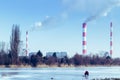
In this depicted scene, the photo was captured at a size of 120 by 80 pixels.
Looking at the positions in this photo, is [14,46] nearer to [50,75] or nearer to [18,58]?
[18,58]


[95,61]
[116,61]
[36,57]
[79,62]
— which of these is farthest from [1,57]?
[116,61]

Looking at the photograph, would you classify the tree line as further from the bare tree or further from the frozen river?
the frozen river

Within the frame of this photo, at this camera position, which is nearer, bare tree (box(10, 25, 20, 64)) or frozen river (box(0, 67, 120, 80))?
frozen river (box(0, 67, 120, 80))

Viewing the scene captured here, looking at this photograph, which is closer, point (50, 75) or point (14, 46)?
point (50, 75)

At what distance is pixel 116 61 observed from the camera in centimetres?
13500

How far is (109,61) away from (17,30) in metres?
48.8

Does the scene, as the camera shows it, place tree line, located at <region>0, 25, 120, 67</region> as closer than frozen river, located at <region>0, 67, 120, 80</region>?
No

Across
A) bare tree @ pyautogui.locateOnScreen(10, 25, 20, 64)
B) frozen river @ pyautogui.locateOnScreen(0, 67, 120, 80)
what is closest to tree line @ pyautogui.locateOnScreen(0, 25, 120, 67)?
bare tree @ pyautogui.locateOnScreen(10, 25, 20, 64)

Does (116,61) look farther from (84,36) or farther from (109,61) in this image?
(84,36)

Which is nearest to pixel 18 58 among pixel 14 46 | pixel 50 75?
pixel 14 46

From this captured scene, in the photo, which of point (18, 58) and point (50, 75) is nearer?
point (50, 75)

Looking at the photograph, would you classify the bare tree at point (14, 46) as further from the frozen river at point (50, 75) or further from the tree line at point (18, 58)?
the frozen river at point (50, 75)

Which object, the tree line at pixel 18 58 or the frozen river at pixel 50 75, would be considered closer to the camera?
the frozen river at pixel 50 75

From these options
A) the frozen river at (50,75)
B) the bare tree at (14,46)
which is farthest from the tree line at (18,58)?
the frozen river at (50,75)
